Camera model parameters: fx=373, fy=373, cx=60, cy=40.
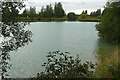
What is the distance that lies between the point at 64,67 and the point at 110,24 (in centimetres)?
61

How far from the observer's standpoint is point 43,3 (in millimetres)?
3525

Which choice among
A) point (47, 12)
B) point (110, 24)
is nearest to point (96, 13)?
point (110, 24)

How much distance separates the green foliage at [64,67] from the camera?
358 centimetres

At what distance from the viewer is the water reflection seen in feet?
11.1

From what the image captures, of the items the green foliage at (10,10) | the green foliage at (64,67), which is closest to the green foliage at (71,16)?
the green foliage at (64,67)

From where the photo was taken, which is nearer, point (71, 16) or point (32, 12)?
point (32, 12)

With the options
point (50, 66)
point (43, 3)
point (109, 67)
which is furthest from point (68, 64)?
point (43, 3)

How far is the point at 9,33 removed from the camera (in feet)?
11.2

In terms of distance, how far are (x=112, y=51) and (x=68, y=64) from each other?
46cm

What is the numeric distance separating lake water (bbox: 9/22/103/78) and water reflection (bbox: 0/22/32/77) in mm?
80

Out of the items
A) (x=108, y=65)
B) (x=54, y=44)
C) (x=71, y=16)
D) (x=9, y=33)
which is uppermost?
(x=71, y=16)

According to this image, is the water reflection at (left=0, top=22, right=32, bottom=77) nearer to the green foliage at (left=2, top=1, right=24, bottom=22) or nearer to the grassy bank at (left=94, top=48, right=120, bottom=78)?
the green foliage at (left=2, top=1, right=24, bottom=22)

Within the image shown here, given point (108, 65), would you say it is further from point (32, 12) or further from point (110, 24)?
point (32, 12)

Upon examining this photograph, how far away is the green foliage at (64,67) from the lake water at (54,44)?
1.9 inches
